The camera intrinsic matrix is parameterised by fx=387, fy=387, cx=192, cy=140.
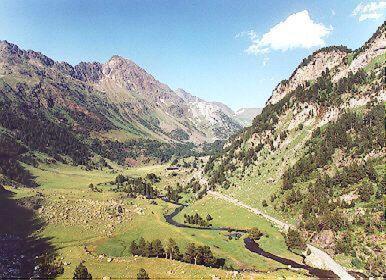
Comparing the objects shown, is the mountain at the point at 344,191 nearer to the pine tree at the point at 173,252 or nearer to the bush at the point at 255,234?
the bush at the point at 255,234

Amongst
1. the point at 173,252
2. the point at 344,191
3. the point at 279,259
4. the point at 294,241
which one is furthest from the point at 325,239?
the point at 173,252

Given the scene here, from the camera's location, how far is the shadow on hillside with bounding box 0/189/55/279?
11356cm

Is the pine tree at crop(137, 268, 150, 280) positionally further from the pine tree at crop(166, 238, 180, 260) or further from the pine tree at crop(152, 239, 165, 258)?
the pine tree at crop(152, 239, 165, 258)

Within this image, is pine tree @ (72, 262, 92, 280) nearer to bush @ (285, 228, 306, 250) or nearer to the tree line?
the tree line

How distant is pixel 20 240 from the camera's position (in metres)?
138

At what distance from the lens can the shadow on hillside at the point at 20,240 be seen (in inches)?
4471

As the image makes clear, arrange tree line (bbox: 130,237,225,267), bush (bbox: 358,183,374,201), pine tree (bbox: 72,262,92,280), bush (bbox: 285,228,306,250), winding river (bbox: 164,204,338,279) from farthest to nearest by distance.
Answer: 1. bush (bbox: 358,183,374,201)
2. bush (bbox: 285,228,306,250)
3. tree line (bbox: 130,237,225,267)
4. winding river (bbox: 164,204,338,279)
5. pine tree (bbox: 72,262,92,280)

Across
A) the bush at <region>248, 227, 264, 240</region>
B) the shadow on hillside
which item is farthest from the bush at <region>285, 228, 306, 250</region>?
the shadow on hillside

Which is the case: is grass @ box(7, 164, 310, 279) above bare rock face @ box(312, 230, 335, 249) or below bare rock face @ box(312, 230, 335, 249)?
below

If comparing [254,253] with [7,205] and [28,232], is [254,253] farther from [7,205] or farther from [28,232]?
[7,205]

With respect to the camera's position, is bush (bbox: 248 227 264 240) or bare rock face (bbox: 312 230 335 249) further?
bush (bbox: 248 227 264 240)

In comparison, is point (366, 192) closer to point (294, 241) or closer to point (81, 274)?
point (294, 241)

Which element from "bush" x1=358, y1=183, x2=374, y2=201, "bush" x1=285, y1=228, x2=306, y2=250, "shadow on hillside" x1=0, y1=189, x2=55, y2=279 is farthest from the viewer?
"bush" x1=358, y1=183, x2=374, y2=201

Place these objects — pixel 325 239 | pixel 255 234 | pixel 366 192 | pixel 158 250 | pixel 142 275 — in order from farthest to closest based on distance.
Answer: pixel 255 234
pixel 366 192
pixel 325 239
pixel 158 250
pixel 142 275
